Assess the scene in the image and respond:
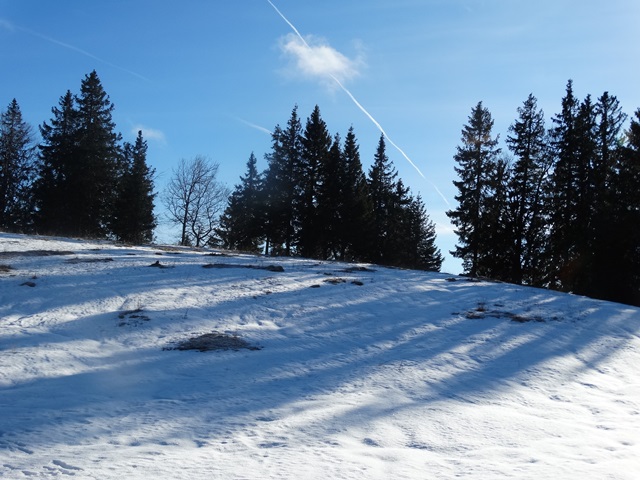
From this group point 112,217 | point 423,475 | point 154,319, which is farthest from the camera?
point 112,217

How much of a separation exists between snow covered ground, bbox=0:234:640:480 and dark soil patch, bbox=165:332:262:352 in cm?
23

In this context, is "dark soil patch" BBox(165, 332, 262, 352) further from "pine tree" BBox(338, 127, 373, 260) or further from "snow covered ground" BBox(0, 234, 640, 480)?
"pine tree" BBox(338, 127, 373, 260)

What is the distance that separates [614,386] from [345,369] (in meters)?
5.40

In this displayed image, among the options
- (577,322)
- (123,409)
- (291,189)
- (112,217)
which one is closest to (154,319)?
(123,409)

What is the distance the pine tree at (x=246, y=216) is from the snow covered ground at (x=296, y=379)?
27.8m

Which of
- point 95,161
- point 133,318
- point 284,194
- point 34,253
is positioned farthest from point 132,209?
point 133,318

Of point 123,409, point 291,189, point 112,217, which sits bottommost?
point 123,409

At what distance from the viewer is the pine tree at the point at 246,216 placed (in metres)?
43.7

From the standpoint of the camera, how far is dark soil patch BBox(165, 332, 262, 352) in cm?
918

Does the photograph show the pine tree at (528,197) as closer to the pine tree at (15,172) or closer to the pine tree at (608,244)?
the pine tree at (608,244)

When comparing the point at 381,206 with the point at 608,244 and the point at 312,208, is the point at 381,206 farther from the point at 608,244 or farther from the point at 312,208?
the point at 608,244

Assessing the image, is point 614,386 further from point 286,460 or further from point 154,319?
point 154,319

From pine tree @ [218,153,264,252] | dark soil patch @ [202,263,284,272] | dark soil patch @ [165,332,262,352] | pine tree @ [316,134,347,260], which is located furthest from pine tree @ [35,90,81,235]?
dark soil patch @ [165,332,262,352]

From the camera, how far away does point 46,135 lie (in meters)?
42.0
